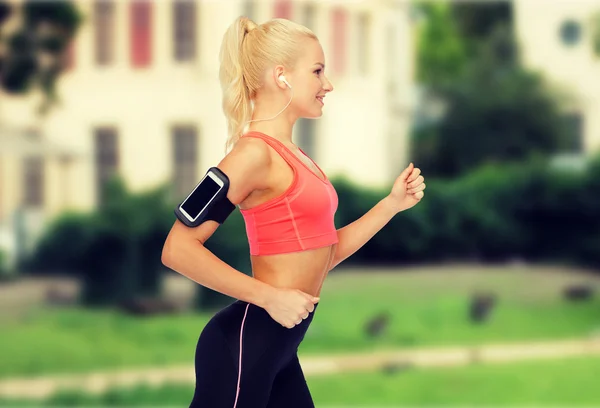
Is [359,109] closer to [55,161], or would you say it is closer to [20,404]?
[55,161]

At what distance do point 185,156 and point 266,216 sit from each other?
10.9 meters

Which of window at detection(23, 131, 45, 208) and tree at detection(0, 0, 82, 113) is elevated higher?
tree at detection(0, 0, 82, 113)

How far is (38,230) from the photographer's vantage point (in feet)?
42.9

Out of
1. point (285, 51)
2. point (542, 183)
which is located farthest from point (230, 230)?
point (285, 51)

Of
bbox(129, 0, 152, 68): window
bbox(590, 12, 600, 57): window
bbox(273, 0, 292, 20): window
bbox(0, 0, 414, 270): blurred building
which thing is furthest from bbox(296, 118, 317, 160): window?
bbox(590, 12, 600, 57): window

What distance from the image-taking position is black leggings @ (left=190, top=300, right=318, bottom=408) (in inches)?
105

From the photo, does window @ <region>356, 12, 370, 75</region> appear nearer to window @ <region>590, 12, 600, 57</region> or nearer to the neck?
window @ <region>590, 12, 600, 57</region>

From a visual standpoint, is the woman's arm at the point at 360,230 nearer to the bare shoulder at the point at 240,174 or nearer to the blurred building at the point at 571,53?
the bare shoulder at the point at 240,174

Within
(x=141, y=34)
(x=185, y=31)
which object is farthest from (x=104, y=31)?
(x=185, y=31)

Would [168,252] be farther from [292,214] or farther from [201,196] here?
[292,214]

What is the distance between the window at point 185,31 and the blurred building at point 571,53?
654 cm

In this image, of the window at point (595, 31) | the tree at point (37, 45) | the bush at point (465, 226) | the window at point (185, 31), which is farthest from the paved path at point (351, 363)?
the window at point (595, 31)

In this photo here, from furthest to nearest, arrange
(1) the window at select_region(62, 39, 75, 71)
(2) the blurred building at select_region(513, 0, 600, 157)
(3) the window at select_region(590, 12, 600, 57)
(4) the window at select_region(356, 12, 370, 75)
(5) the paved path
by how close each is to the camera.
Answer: (3) the window at select_region(590, 12, 600, 57), (2) the blurred building at select_region(513, 0, 600, 157), (4) the window at select_region(356, 12, 370, 75), (1) the window at select_region(62, 39, 75, 71), (5) the paved path

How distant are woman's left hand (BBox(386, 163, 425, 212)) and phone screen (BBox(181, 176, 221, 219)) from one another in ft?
2.09
